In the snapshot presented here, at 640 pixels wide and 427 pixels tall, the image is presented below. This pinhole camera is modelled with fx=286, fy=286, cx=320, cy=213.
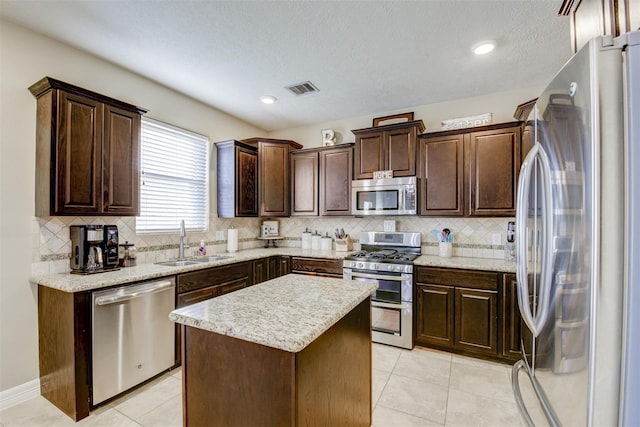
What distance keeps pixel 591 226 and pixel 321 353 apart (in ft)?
3.43

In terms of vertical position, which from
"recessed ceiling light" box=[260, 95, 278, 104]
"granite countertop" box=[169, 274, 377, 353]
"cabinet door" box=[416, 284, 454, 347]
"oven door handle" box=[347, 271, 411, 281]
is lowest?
"cabinet door" box=[416, 284, 454, 347]

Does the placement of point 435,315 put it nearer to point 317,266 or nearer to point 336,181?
point 317,266

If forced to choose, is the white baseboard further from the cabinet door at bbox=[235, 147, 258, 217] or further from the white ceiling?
the white ceiling

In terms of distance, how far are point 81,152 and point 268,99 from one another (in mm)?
1941

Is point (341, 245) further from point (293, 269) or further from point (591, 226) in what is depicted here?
point (591, 226)

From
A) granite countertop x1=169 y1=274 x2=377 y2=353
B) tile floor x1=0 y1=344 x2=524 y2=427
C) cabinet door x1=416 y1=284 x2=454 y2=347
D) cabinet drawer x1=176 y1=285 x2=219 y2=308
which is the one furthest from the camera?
cabinet door x1=416 y1=284 x2=454 y2=347

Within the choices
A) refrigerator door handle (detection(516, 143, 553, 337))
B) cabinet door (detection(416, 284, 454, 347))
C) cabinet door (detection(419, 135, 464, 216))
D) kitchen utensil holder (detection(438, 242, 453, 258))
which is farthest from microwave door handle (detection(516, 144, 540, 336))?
kitchen utensil holder (detection(438, 242, 453, 258))

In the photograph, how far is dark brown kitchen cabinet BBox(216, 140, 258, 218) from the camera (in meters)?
3.64

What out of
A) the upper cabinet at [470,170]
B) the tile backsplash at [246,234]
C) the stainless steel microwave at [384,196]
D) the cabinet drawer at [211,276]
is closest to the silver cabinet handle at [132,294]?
the cabinet drawer at [211,276]

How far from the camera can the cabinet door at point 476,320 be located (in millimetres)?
2664

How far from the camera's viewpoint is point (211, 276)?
284 cm

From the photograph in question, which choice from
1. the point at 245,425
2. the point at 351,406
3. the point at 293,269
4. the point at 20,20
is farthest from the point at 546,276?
the point at 20,20

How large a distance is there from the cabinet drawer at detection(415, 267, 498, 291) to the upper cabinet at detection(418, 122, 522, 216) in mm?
656

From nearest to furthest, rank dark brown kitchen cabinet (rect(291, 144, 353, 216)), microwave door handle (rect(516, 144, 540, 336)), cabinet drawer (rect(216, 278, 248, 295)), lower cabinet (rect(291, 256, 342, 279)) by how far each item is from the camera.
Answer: microwave door handle (rect(516, 144, 540, 336)) → cabinet drawer (rect(216, 278, 248, 295)) → lower cabinet (rect(291, 256, 342, 279)) → dark brown kitchen cabinet (rect(291, 144, 353, 216))
